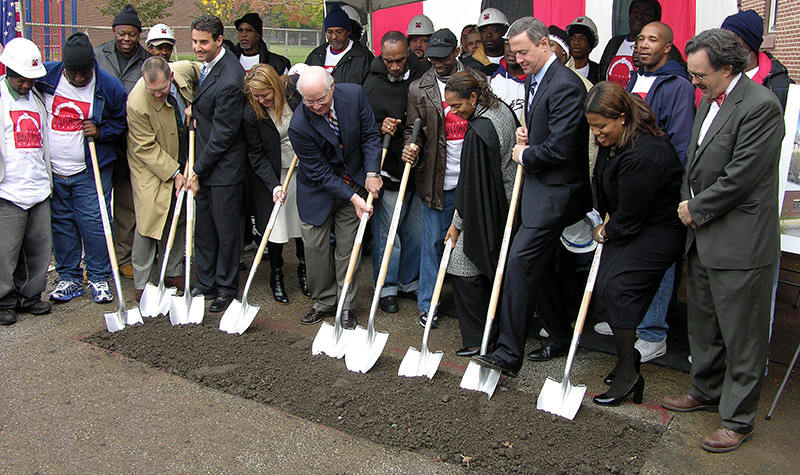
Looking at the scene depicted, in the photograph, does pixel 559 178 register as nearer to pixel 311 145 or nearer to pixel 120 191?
pixel 311 145

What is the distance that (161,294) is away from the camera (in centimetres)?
506

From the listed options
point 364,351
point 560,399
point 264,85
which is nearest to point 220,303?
point 364,351

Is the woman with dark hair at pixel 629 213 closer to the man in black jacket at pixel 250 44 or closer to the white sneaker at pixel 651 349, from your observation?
the white sneaker at pixel 651 349

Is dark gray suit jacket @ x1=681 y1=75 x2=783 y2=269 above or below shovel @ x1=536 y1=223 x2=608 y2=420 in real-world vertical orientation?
above

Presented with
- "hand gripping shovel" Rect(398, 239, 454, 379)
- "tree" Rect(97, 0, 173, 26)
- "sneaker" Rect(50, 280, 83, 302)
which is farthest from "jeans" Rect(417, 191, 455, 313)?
"tree" Rect(97, 0, 173, 26)

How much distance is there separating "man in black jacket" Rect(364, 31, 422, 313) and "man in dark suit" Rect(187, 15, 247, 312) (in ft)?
3.36

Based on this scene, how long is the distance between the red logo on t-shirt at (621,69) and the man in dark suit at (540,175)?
1935mm

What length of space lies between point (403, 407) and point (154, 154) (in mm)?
2919

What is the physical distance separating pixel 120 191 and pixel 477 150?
10.7 feet

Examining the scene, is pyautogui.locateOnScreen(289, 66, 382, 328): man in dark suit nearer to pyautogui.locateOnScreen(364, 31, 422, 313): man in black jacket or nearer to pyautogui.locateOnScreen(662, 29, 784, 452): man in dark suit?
pyautogui.locateOnScreen(364, 31, 422, 313): man in black jacket

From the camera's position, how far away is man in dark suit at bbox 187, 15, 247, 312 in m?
4.88

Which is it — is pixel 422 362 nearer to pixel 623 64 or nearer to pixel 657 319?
pixel 657 319

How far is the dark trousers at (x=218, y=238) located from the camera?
5109 mm

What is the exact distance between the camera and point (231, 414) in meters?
3.66
